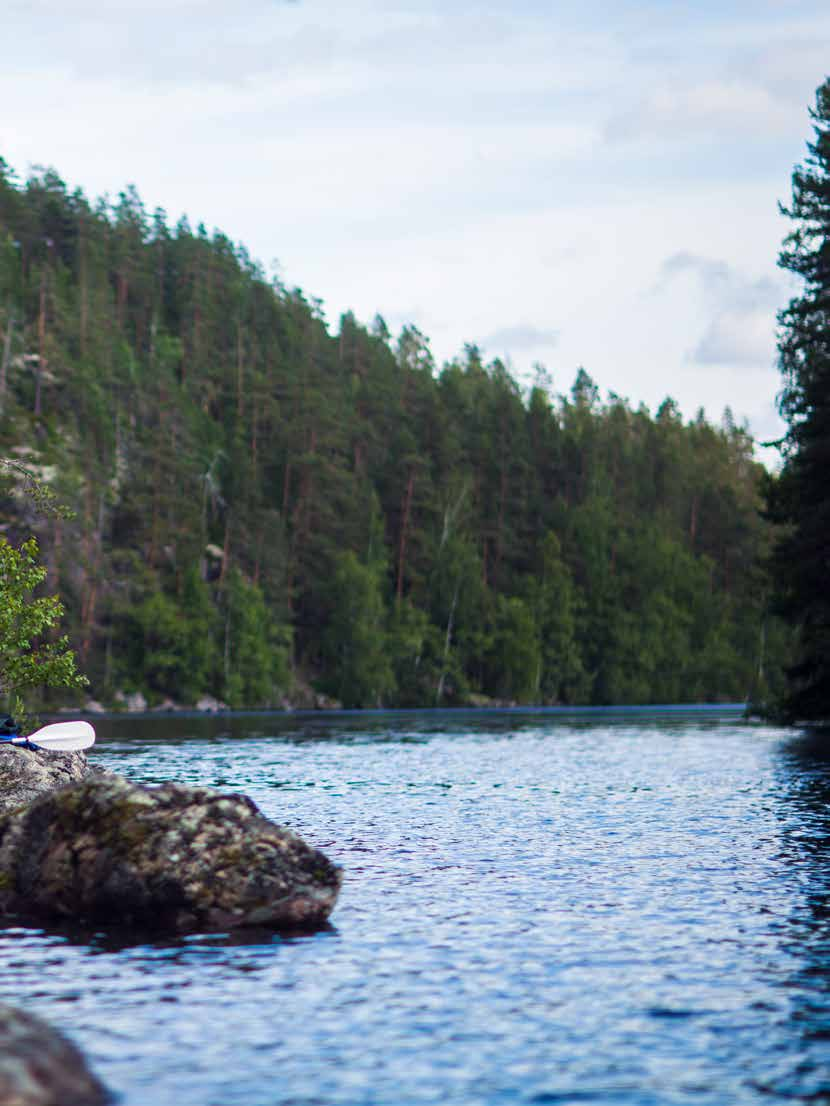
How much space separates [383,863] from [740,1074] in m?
11.9

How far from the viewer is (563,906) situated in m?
17.7

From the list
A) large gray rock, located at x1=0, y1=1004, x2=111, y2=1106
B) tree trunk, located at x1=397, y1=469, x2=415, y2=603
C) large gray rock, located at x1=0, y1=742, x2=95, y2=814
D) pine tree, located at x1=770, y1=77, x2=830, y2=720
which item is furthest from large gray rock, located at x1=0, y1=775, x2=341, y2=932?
tree trunk, located at x1=397, y1=469, x2=415, y2=603

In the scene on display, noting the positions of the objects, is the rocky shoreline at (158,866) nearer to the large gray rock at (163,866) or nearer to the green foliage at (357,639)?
the large gray rock at (163,866)

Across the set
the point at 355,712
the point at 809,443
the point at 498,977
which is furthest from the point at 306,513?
the point at 498,977

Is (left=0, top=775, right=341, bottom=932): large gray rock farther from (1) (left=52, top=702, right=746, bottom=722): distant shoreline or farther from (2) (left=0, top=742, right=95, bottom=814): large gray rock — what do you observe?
(1) (left=52, top=702, right=746, bottom=722): distant shoreline

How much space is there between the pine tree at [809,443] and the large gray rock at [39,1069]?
44904 mm

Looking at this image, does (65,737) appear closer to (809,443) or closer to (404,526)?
(809,443)

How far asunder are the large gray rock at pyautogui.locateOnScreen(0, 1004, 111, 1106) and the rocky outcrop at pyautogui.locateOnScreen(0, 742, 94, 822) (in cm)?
1517

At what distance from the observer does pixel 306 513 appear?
130m

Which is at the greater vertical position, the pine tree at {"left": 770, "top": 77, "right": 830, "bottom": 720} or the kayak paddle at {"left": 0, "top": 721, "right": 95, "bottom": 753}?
the pine tree at {"left": 770, "top": 77, "right": 830, "bottom": 720}

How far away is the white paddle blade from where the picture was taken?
29.1 m

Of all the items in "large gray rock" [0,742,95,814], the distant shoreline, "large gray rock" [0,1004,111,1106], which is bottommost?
the distant shoreline

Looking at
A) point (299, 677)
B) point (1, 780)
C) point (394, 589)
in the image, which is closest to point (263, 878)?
point (1, 780)

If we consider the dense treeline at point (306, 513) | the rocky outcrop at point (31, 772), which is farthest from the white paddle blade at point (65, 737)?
the dense treeline at point (306, 513)
